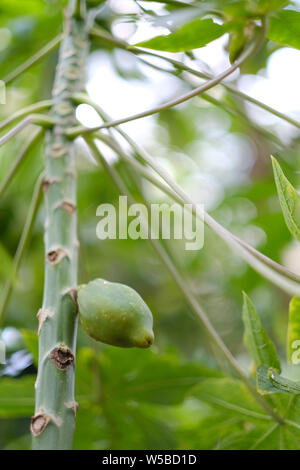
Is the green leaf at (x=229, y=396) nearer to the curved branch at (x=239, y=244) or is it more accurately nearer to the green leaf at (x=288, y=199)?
the curved branch at (x=239, y=244)

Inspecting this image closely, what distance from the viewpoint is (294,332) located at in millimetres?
817

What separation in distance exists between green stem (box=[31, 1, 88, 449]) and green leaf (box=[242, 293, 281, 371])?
26 cm

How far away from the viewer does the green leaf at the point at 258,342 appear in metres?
0.80

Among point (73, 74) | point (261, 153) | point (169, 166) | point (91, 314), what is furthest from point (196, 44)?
point (169, 166)

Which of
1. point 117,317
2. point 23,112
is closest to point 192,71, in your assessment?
point 23,112

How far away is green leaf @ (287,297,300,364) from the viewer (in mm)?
802

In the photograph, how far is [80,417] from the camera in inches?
47.2

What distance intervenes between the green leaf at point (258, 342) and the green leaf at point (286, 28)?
0.42 meters

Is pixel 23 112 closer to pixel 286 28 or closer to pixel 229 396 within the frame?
pixel 286 28

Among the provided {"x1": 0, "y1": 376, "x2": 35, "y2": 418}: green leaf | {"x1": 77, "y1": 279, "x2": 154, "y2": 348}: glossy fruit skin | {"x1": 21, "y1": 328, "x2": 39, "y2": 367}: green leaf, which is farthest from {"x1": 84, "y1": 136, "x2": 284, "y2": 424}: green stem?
{"x1": 0, "y1": 376, "x2": 35, "y2": 418}: green leaf

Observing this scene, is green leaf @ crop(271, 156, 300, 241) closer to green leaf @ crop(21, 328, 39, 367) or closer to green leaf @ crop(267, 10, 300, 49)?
green leaf @ crop(267, 10, 300, 49)

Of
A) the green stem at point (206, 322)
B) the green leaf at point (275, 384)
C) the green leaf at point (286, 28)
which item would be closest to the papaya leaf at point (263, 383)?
the green leaf at point (275, 384)

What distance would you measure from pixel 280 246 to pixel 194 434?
83 cm

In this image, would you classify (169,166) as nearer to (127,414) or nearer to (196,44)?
(127,414)
